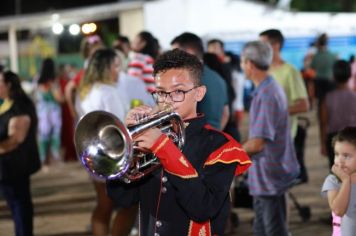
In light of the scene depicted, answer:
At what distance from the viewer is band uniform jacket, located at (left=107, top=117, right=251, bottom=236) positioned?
2709 millimetres

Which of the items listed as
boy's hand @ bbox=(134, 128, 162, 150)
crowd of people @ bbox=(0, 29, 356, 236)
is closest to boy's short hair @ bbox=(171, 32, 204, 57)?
crowd of people @ bbox=(0, 29, 356, 236)

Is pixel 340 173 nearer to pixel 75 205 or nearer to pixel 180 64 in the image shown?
pixel 180 64

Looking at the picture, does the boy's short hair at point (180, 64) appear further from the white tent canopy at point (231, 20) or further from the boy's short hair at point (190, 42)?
the white tent canopy at point (231, 20)

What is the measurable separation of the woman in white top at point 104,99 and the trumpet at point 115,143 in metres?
2.78

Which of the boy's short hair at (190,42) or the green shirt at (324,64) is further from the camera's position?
the green shirt at (324,64)

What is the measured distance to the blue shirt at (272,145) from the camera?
16.5 feet

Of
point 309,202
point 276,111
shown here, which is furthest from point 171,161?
point 309,202

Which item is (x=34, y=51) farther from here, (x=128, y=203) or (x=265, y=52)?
(x=128, y=203)

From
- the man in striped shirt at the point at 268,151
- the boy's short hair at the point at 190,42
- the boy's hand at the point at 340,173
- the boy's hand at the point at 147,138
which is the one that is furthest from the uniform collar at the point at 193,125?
the boy's short hair at the point at 190,42

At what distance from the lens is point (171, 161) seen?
265cm

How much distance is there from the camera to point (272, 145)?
16.9 ft

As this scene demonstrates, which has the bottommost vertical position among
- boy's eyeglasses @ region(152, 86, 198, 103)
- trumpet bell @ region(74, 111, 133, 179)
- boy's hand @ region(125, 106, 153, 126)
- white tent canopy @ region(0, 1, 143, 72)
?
trumpet bell @ region(74, 111, 133, 179)

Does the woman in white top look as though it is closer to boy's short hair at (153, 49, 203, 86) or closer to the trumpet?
boy's short hair at (153, 49, 203, 86)

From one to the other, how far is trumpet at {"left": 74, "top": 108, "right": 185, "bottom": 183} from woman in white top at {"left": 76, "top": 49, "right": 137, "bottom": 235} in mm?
2776
